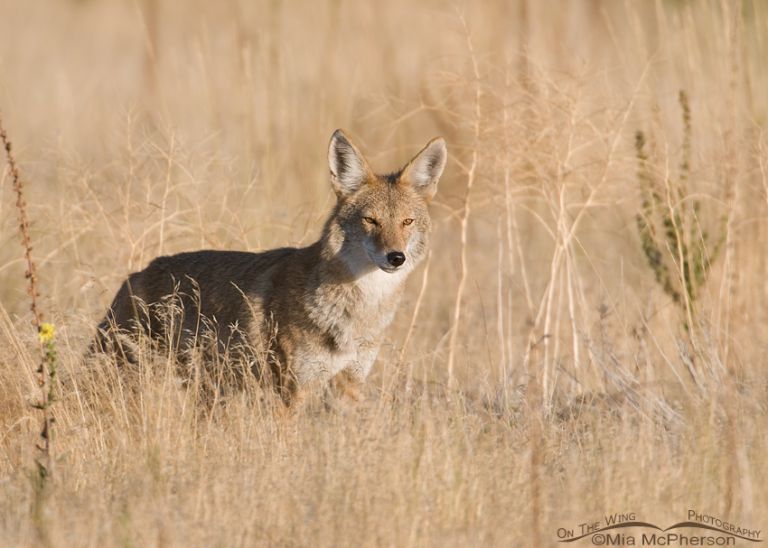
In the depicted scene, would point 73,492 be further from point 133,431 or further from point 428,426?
point 428,426

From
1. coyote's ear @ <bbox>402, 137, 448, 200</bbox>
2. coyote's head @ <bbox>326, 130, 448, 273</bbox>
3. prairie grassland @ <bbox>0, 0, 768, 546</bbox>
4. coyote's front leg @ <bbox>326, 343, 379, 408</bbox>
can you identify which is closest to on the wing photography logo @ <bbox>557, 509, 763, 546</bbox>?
prairie grassland @ <bbox>0, 0, 768, 546</bbox>

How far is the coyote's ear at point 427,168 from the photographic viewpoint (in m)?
6.64

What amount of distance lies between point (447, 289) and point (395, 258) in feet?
13.5

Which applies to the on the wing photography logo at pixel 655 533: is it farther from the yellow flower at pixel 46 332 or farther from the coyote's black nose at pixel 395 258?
the yellow flower at pixel 46 332

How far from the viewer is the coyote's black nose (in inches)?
→ 237

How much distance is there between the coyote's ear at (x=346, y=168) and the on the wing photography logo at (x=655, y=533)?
3.02m

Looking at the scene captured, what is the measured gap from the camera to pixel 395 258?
601 cm

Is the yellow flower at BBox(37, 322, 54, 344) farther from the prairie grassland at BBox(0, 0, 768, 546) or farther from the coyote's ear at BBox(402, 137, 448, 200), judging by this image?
the coyote's ear at BBox(402, 137, 448, 200)

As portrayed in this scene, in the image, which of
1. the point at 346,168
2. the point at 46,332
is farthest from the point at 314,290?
the point at 46,332

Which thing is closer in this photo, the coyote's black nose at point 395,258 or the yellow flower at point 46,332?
the yellow flower at point 46,332

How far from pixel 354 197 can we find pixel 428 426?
2124 mm

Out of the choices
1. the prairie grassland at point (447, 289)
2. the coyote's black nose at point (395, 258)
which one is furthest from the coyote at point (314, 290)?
the prairie grassland at point (447, 289)

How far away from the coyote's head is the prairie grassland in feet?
1.91

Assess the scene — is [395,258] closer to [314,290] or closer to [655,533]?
[314,290]
